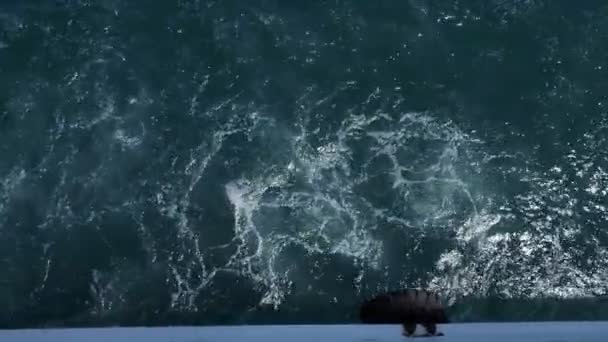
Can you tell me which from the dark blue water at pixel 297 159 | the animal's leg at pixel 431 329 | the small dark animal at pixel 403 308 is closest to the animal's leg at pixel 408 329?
the animal's leg at pixel 431 329

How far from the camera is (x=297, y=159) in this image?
3884cm

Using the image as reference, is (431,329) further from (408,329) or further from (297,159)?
(297,159)

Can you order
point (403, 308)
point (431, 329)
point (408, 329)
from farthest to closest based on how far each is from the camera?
point (403, 308) < point (408, 329) < point (431, 329)

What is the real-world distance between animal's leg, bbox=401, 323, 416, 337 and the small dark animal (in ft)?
5.51

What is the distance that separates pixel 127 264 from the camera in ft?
121

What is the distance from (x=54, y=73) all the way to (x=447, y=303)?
2691 centimetres

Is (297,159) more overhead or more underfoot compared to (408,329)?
more overhead

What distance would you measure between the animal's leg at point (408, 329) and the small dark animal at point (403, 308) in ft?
5.51

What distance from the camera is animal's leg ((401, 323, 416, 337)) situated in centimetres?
3300

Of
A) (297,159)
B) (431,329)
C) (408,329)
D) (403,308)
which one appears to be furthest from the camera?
(297,159)

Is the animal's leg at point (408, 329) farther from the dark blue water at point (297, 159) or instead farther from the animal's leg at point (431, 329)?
the dark blue water at point (297, 159)

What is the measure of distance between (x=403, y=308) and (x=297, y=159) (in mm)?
10418

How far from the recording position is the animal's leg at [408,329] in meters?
33.0

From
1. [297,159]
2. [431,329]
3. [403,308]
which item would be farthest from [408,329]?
[297,159]
